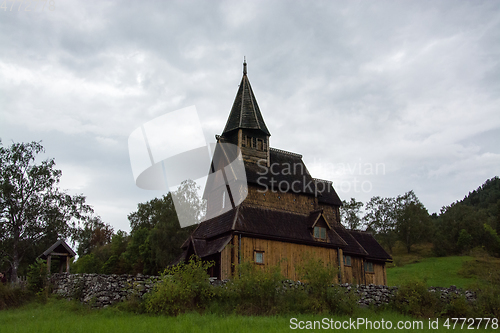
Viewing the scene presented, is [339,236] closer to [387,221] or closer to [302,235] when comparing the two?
[302,235]

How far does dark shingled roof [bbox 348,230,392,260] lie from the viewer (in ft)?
98.5

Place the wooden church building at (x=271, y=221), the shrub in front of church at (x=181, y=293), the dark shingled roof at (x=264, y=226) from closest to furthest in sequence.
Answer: the shrub in front of church at (x=181, y=293)
the wooden church building at (x=271, y=221)
the dark shingled roof at (x=264, y=226)

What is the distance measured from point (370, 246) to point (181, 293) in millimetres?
19614

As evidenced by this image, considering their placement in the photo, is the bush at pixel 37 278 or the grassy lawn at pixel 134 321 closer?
the grassy lawn at pixel 134 321

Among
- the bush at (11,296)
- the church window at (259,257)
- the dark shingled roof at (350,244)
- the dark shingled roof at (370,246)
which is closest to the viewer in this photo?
the bush at (11,296)

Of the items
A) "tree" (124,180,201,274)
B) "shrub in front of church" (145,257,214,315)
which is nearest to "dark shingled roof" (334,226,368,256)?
"shrub in front of church" (145,257,214,315)

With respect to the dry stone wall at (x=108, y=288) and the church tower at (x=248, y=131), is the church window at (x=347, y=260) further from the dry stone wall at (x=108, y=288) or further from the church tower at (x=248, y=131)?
the dry stone wall at (x=108, y=288)

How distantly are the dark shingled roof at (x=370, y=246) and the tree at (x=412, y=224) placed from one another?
35.2 m

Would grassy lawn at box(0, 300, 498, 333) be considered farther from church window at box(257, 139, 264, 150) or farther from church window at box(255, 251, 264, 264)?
church window at box(257, 139, 264, 150)

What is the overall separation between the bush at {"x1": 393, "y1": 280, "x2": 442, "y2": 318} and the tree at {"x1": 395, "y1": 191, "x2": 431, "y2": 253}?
48.3 meters

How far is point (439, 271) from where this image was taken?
44188 millimetres

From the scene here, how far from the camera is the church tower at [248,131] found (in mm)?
28453
